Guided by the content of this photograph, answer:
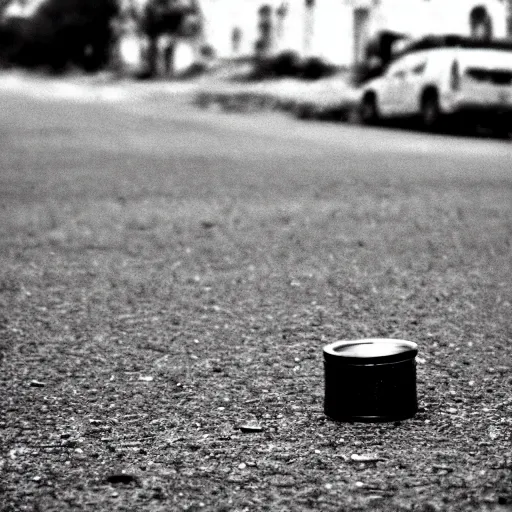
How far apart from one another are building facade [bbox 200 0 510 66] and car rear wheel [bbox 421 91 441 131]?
63.5ft

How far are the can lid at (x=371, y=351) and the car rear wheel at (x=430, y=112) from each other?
14.8m

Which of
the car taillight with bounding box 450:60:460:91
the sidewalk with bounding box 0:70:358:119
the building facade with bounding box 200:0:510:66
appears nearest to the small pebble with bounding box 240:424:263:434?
the car taillight with bounding box 450:60:460:91

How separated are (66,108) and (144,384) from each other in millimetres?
22275

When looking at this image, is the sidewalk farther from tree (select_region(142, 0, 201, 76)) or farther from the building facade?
the building facade

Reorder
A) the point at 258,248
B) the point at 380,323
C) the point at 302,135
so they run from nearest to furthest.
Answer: the point at 380,323 < the point at 258,248 < the point at 302,135

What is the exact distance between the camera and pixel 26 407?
3.98 metres

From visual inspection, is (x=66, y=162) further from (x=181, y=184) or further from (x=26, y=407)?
(x=26, y=407)

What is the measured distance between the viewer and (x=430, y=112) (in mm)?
18578

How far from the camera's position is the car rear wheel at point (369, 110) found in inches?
811

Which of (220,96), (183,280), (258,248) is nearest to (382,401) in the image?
(183,280)

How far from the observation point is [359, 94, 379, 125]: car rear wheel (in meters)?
20.6

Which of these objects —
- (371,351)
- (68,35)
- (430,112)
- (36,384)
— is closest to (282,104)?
(430,112)

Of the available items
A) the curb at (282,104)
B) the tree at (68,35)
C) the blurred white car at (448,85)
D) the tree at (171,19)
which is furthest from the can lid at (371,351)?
the tree at (68,35)

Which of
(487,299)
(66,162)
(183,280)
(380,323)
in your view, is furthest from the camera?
(66,162)
